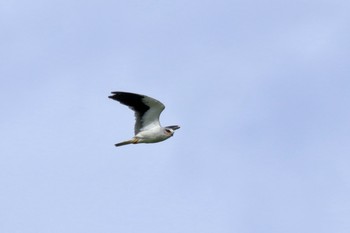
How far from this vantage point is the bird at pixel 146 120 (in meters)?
110

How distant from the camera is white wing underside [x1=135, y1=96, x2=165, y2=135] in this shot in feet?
361

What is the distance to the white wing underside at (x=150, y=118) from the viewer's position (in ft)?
361

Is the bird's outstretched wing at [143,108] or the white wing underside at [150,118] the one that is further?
the white wing underside at [150,118]

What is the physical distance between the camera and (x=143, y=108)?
362 ft

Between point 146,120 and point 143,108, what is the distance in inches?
29.1

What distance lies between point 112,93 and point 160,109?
3061 millimetres

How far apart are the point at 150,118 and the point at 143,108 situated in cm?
70

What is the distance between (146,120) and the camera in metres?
111

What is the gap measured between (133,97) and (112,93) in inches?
46.6

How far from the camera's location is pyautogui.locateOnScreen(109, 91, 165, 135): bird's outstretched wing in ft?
358

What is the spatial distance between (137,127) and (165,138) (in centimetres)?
158

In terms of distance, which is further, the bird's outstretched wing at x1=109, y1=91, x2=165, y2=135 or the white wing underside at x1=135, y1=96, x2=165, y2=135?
the white wing underside at x1=135, y1=96, x2=165, y2=135

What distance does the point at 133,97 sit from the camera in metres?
109

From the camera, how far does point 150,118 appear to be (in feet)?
363
